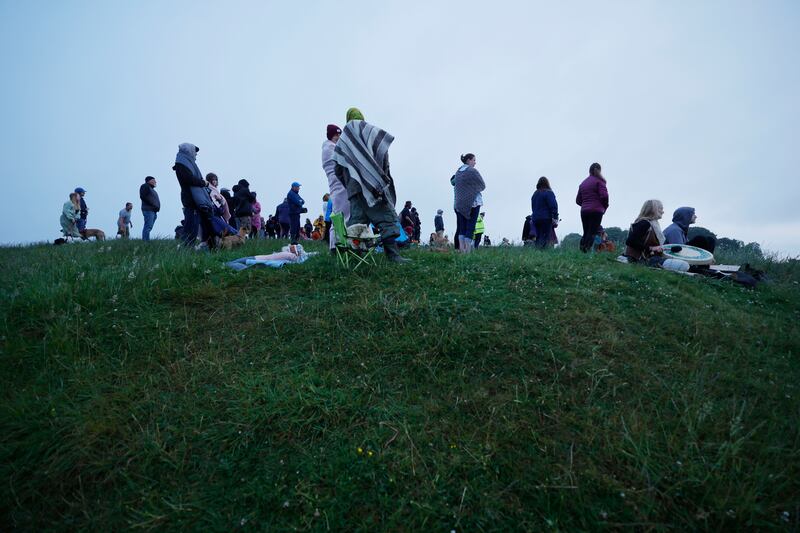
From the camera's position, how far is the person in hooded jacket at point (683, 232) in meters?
8.11

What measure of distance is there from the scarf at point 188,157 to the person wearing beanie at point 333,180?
3290mm

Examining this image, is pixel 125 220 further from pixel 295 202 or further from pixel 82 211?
pixel 295 202

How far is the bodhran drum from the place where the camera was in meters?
6.82

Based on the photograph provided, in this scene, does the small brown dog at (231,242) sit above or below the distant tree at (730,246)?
below

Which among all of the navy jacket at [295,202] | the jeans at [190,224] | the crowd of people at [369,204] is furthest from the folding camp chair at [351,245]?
the navy jacket at [295,202]

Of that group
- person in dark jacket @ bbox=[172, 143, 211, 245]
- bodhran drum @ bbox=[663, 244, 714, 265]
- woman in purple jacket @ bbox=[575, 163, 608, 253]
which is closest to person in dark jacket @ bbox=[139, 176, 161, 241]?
person in dark jacket @ bbox=[172, 143, 211, 245]

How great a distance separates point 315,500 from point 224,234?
7.41 metres

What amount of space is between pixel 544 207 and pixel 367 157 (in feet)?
20.6

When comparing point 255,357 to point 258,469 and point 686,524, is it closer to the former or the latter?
point 258,469

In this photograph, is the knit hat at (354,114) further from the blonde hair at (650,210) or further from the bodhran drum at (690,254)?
the bodhran drum at (690,254)

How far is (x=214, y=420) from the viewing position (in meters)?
2.70

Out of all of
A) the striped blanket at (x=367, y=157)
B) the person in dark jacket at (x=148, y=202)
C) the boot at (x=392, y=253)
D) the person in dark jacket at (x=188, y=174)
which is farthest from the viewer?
the person in dark jacket at (x=148, y=202)

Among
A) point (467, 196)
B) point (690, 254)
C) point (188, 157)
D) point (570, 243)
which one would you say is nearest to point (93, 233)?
point (188, 157)

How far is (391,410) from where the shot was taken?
2701mm
